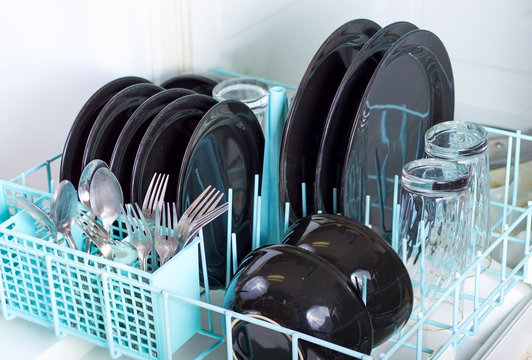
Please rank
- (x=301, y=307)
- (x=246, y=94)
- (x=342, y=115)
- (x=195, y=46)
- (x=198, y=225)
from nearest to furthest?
(x=301, y=307) → (x=198, y=225) → (x=342, y=115) → (x=246, y=94) → (x=195, y=46)

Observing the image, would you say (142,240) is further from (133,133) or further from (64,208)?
(133,133)

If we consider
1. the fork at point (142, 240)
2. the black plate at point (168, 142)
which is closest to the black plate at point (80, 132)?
the black plate at point (168, 142)

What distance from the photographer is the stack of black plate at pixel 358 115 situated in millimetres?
869

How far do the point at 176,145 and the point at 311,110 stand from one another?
0.59 ft

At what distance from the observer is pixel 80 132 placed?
97 cm

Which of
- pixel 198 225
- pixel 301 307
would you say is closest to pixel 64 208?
pixel 198 225

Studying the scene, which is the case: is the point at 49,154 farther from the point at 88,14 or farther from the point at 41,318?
the point at 41,318

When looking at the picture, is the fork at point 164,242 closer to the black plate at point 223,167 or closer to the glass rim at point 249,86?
the black plate at point 223,167

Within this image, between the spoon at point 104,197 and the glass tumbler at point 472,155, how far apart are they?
14.0 inches

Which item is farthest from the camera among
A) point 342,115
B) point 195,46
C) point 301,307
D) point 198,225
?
point 195,46

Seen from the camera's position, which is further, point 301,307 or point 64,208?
point 64,208

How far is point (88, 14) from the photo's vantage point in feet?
3.65

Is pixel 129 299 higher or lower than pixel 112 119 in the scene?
lower

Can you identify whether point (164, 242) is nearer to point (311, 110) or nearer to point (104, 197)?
point (104, 197)
